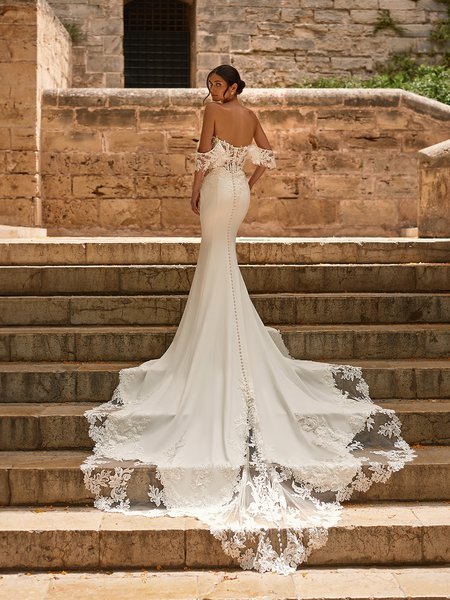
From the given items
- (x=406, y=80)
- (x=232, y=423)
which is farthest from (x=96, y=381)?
(x=406, y=80)

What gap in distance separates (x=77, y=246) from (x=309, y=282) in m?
1.91

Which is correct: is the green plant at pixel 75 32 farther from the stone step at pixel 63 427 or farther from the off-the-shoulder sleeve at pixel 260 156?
the stone step at pixel 63 427

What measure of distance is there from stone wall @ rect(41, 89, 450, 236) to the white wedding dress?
16.3 ft

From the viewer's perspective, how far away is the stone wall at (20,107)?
976 cm

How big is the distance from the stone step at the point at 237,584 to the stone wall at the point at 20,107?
6.70 metres

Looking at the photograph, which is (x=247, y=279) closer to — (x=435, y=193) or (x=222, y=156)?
(x=222, y=156)

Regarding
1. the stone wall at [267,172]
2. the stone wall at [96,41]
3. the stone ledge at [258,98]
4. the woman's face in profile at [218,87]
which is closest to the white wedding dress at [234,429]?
the woman's face in profile at [218,87]

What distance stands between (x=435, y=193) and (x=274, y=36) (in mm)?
7442

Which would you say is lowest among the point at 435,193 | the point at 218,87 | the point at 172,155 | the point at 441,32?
the point at 435,193

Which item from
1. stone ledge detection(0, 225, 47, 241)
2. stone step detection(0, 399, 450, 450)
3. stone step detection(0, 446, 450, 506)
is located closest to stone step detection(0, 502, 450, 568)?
stone step detection(0, 446, 450, 506)

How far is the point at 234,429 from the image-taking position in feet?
15.0

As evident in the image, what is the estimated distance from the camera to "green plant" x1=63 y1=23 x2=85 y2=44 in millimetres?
14211

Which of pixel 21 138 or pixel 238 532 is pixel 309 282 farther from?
pixel 21 138

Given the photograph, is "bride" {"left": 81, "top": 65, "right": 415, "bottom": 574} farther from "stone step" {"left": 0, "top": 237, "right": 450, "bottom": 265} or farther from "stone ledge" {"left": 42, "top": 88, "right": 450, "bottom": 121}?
"stone ledge" {"left": 42, "top": 88, "right": 450, "bottom": 121}
